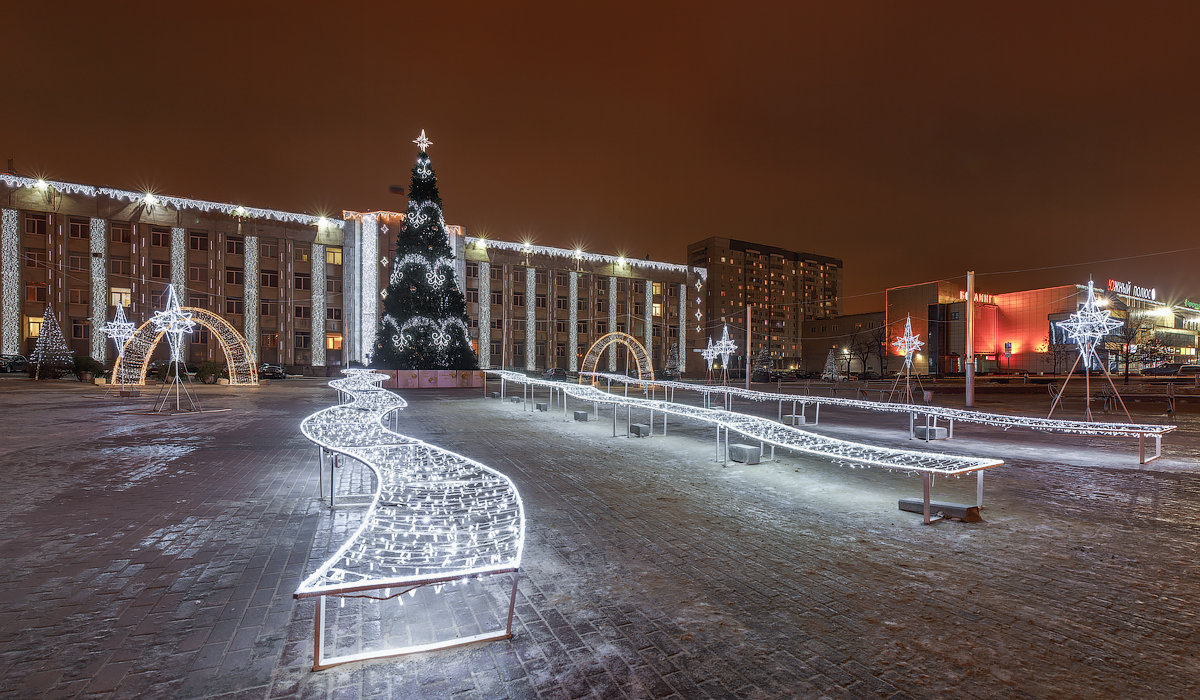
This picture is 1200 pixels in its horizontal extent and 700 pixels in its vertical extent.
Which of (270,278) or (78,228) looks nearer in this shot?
(78,228)

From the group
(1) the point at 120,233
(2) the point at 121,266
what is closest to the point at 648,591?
(2) the point at 121,266

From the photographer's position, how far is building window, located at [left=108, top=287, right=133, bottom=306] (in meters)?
40.8

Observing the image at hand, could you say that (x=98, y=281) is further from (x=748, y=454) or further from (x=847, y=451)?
(x=847, y=451)

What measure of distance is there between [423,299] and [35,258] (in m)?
32.8

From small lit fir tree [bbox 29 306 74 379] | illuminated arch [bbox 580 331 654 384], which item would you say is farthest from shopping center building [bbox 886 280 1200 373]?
small lit fir tree [bbox 29 306 74 379]

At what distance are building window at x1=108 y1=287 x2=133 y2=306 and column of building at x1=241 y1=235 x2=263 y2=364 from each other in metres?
7.38

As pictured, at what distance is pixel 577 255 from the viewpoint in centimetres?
5772

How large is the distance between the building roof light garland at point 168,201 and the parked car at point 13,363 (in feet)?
40.6

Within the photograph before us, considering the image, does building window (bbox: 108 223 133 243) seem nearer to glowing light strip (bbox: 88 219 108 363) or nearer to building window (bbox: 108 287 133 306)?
glowing light strip (bbox: 88 219 108 363)

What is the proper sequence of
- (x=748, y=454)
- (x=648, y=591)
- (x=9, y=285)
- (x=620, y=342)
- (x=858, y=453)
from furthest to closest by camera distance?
(x=9, y=285), (x=620, y=342), (x=748, y=454), (x=858, y=453), (x=648, y=591)

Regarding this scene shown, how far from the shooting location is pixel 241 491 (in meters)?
6.89

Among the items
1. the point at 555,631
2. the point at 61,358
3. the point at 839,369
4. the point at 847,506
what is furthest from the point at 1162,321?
the point at 61,358

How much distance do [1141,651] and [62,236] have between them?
189ft

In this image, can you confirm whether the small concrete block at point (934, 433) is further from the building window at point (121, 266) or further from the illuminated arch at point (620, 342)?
the building window at point (121, 266)
